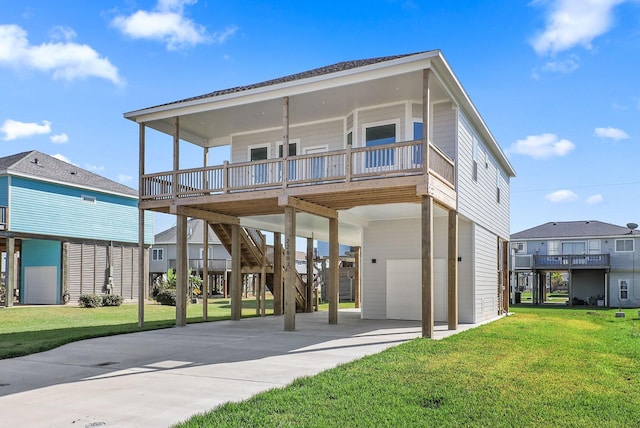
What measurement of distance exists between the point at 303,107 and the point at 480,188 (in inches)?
286

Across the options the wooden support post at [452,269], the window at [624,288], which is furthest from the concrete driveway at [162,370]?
the window at [624,288]

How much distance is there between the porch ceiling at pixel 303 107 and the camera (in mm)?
14172

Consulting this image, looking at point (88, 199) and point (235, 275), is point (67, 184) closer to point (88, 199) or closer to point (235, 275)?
point (88, 199)

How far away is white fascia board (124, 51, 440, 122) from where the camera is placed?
12727 millimetres

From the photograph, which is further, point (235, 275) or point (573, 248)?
point (573, 248)

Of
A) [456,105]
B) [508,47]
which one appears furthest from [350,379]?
[508,47]

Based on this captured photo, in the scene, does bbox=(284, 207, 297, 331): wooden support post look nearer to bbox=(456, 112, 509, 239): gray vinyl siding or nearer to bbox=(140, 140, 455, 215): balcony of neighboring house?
bbox=(140, 140, 455, 215): balcony of neighboring house

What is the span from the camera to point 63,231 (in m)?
29.9

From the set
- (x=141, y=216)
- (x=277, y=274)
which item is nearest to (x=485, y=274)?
(x=277, y=274)

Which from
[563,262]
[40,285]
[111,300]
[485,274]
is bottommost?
[111,300]

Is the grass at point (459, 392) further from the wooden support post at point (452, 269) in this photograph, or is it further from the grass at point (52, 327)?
the grass at point (52, 327)


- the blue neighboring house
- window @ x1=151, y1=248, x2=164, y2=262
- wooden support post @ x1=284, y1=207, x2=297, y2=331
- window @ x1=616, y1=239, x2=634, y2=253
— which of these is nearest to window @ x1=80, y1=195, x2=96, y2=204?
the blue neighboring house

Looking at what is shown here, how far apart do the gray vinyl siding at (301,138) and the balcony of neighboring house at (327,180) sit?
1.46m

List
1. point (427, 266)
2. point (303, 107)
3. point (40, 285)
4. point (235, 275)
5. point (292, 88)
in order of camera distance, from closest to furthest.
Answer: point (427, 266)
point (292, 88)
point (303, 107)
point (235, 275)
point (40, 285)
